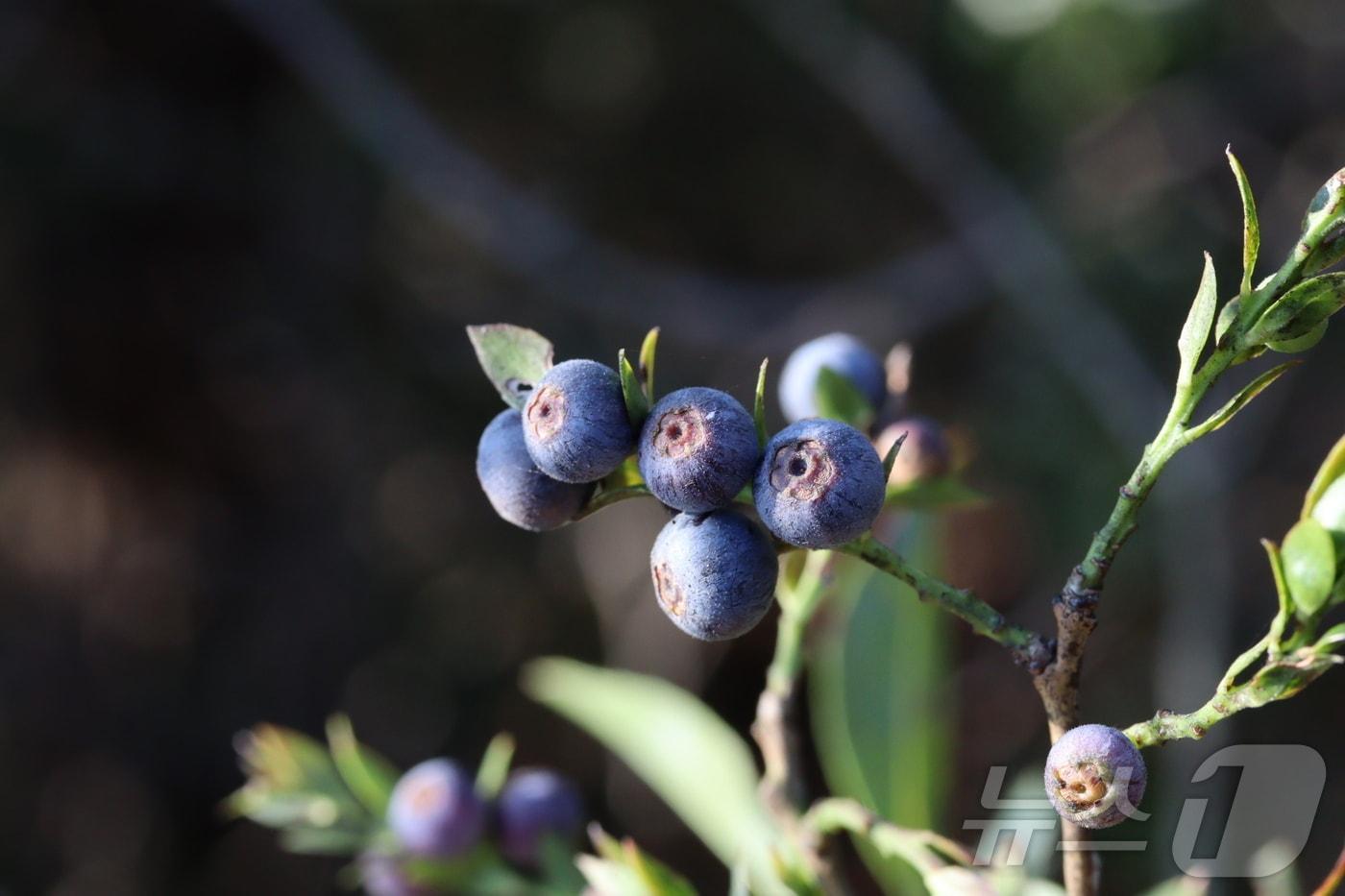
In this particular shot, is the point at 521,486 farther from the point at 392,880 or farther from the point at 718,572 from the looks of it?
the point at 392,880

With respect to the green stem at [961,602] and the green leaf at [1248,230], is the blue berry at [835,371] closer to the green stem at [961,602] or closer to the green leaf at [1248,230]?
the green stem at [961,602]

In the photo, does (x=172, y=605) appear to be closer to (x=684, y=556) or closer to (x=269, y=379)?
(x=269, y=379)

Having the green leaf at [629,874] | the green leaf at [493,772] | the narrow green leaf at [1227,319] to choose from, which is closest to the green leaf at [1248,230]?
the narrow green leaf at [1227,319]

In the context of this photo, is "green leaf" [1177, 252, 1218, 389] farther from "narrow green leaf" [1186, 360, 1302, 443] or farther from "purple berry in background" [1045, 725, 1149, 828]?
"purple berry in background" [1045, 725, 1149, 828]

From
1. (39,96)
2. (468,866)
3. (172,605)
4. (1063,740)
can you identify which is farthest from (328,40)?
(1063,740)

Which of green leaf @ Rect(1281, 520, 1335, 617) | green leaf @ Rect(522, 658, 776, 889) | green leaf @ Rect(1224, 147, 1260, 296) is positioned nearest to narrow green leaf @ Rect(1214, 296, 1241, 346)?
green leaf @ Rect(1224, 147, 1260, 296)
